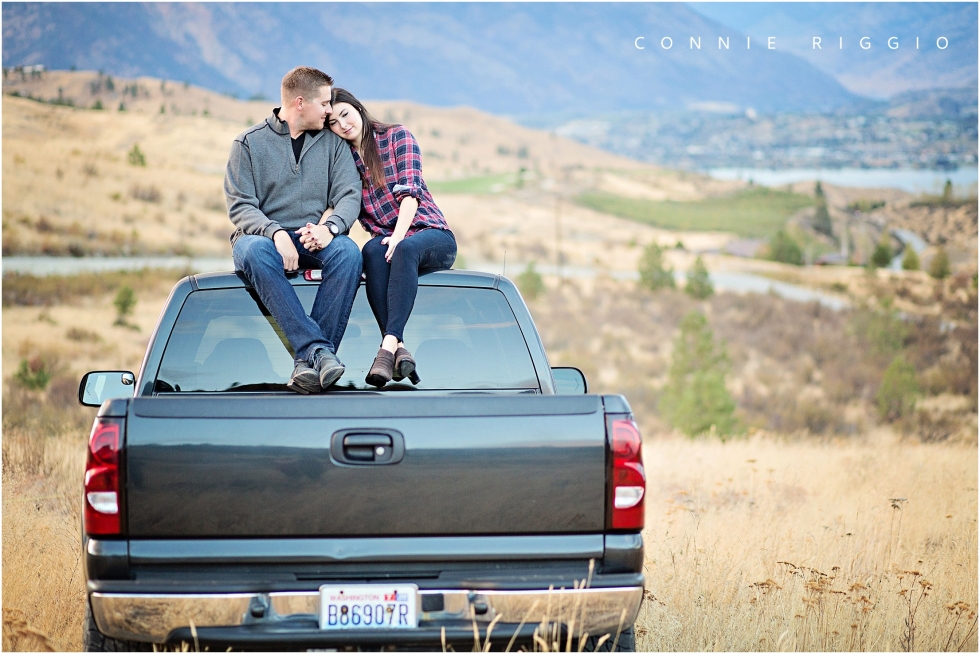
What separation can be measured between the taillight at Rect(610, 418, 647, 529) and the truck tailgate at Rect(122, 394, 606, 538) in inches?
1.9

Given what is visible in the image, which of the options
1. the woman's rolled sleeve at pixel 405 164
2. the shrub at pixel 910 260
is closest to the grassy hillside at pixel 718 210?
the shrub at pixel 910 260

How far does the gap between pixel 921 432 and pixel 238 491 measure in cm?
3351

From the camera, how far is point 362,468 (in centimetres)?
338

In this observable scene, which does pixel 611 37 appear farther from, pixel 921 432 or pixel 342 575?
pixel 342 575

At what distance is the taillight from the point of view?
11.3 feet

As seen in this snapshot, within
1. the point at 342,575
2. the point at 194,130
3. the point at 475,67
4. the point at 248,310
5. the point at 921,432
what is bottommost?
the point at 921,432

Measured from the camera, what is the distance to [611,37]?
152m

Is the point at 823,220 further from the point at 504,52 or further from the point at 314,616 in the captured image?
the point at 314,616

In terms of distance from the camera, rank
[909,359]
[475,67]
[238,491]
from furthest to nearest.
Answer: [475,67] → [909,359] → [238,491]

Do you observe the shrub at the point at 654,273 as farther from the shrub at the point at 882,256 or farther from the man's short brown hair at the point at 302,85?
the man's short brown hair at the point at 302,85

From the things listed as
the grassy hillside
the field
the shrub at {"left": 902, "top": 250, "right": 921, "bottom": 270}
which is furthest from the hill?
the field

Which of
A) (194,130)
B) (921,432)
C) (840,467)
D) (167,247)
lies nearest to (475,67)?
(194,130)

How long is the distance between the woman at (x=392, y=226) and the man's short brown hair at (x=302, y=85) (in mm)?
161

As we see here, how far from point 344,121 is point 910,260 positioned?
73.3 metres
